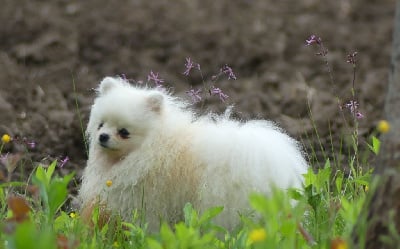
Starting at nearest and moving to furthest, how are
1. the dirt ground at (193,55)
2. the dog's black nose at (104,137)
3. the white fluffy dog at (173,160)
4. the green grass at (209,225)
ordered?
the green grass at (209,225) < the white fluffy dog at (173,160) < the dog's black nose at (104,137) < the dirt ground at (193,55)

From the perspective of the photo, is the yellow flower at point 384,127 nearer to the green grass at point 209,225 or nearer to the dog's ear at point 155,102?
the green grass at point 209,225

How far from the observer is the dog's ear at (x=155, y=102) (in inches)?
159

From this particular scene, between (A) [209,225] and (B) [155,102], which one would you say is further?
(B) [155,102]

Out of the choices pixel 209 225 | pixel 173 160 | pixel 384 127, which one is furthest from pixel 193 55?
pixel 384 127

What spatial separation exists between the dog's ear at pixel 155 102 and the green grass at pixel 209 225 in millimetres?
492

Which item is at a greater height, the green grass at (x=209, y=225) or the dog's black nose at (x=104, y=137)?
the dog's black nose at (x=104, y=137)

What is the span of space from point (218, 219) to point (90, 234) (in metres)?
0.57

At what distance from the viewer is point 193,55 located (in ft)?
25.6

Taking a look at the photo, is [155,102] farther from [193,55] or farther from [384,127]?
[193,55]

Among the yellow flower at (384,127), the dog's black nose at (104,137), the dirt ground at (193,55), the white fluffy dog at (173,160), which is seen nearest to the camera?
the yellow flower at (384,127)

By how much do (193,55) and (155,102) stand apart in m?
3.80

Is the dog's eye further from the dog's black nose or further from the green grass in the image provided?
the green grass

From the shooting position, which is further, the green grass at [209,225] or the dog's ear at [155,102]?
the dog's ear at [155,102]

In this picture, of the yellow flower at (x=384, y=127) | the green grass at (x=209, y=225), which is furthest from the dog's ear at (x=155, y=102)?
the yellow flower at (x=384, y=127)
